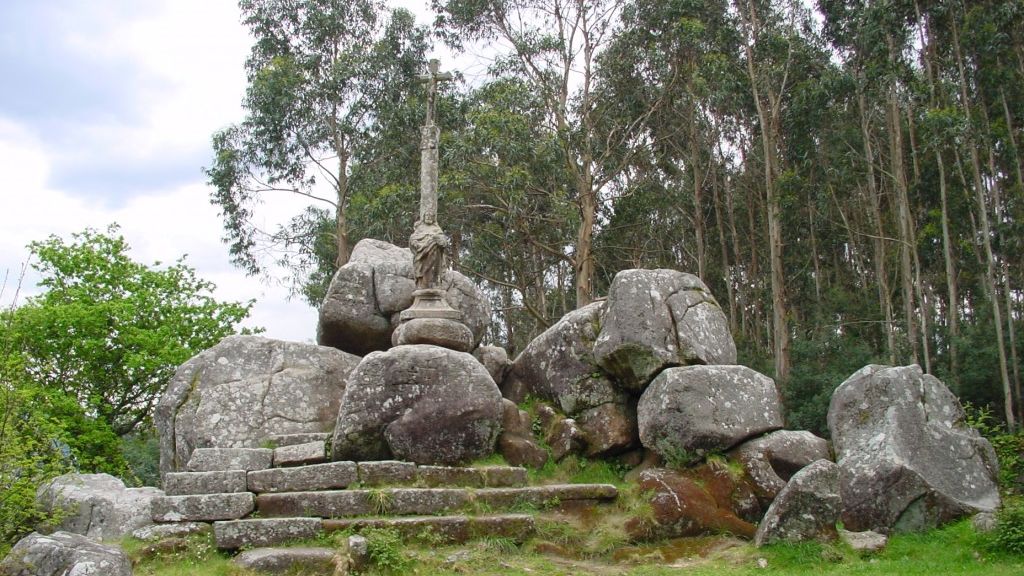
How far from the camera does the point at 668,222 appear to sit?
1350 inches

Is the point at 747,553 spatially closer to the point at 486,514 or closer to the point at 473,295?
the point at 486,514

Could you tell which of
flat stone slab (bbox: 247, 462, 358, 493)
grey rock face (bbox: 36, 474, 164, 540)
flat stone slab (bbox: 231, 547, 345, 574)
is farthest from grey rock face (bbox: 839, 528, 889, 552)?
grey rock face (bbox: 36, 474, 164, 540)

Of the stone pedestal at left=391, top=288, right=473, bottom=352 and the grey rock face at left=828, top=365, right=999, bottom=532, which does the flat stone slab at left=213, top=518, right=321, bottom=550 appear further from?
the grey rock face at left=828, top=365, right=999, bottom=532

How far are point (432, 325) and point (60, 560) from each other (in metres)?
5.61

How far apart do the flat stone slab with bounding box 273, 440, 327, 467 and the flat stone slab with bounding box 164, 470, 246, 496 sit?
75cm

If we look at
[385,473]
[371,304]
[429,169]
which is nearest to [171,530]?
[385,473]

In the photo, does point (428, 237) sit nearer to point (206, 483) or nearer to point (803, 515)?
point (206, 483)

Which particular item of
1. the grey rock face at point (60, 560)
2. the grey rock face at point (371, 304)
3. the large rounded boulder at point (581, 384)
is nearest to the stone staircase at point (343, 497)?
the grey rock face at point (60, 560)

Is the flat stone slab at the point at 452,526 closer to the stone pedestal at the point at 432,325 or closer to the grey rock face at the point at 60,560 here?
the grey rock face at the point at 60,560

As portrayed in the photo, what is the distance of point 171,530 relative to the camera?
9305mm

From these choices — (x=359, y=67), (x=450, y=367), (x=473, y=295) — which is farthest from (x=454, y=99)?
(x=450, y=367)

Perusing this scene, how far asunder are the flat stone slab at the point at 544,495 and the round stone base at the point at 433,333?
262cm

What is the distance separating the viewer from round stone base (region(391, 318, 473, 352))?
12.3 meters

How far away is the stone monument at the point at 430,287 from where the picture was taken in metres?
12.4
